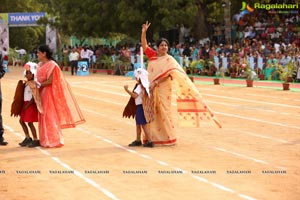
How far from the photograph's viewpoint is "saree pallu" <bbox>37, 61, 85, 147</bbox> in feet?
44.2

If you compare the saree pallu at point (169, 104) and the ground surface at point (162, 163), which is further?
the saree pallu at point (169, 104)

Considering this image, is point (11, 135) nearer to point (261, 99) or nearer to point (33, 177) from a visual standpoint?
point (33, 177)

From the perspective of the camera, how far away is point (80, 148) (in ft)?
43.8

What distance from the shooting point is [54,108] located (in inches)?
533

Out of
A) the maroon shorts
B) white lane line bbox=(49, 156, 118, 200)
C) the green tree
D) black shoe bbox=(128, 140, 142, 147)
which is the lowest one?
white lane line bbox=(49, 156, 118, 200)

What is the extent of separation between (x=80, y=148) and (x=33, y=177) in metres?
2.78

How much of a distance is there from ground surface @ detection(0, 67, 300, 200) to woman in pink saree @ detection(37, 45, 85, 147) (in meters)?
0.30

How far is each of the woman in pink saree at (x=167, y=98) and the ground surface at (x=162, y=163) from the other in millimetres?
326

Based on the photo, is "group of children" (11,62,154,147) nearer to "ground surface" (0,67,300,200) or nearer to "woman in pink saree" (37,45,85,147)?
"woman in pink saree" (37,45,85,147)

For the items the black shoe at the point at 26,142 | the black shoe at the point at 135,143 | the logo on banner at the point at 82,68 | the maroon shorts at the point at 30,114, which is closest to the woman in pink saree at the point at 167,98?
the black shoe at the point at 135,143

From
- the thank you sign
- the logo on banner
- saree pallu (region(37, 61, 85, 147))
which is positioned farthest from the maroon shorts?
the thank you sign

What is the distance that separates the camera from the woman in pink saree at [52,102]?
13.5 meters

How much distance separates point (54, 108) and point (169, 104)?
6.36ft

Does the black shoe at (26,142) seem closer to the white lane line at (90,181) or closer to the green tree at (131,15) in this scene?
the white lane line at (90,181)
